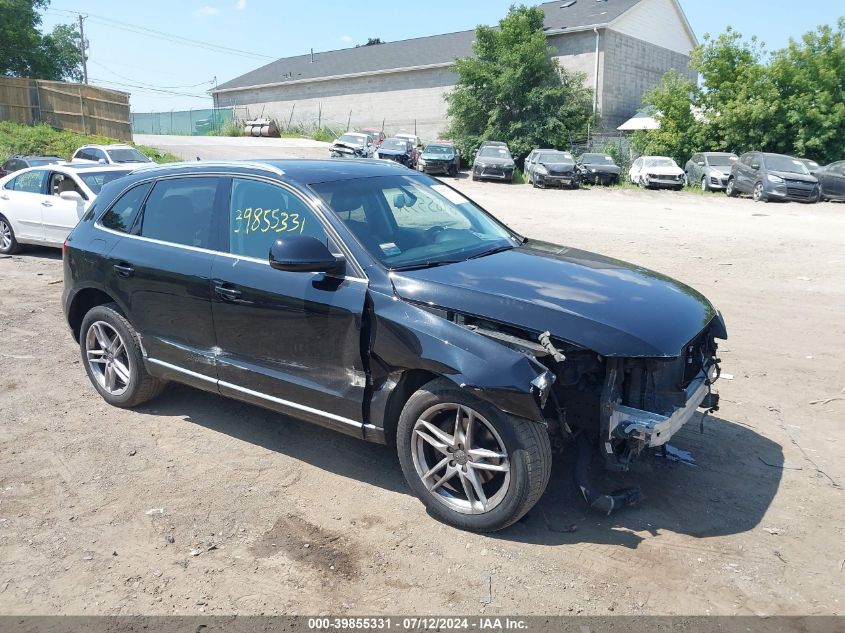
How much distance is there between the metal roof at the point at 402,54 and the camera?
134 ft

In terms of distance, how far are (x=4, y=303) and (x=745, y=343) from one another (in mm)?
8655

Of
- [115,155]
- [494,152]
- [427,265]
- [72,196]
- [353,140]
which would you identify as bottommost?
[72,196]

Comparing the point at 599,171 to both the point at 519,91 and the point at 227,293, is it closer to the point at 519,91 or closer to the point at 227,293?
the point at 519,91

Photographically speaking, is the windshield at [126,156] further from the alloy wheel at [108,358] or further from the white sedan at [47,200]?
the alloy wheel at [108,358]

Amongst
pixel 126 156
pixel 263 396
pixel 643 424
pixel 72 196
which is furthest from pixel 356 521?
pixel 126 156

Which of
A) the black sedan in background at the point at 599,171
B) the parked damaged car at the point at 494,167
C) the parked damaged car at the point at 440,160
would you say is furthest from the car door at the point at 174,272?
the parked damaged car at the point at 440,160

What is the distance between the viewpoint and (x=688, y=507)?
13.4ft

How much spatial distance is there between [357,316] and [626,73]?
4092cm

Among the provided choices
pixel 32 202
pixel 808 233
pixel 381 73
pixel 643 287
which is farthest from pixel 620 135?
pixel 643 287

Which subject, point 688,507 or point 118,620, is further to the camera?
point 688,507

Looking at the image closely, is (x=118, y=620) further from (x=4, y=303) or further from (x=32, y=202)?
(x=32, y=202)

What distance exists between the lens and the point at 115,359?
18.4 feet

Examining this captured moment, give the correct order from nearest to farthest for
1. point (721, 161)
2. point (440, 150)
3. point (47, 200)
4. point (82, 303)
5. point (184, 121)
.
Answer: point (82, 303) < point (47, 200) < point (721, 161) < point (440, 150) < point (184, 121)

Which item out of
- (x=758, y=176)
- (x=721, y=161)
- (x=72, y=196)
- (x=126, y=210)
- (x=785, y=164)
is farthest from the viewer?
(x=721, y=161)
